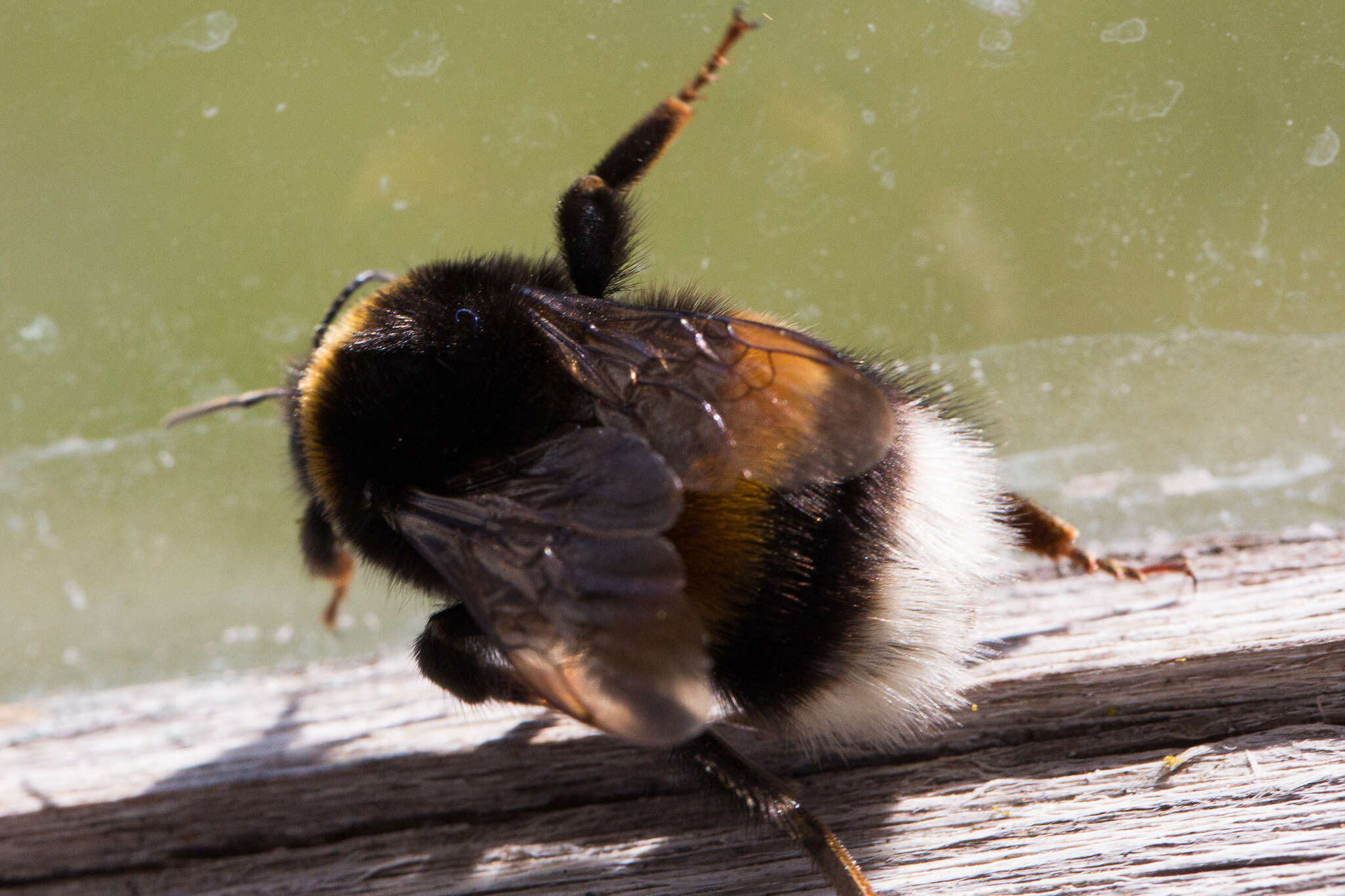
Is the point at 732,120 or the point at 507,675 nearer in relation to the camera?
the point at 507,675

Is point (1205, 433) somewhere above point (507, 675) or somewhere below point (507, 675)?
above

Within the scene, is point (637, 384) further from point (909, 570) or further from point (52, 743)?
point (52, 743)

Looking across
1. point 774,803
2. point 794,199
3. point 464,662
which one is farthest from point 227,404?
point 774,803

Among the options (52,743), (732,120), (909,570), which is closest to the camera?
(909,570)

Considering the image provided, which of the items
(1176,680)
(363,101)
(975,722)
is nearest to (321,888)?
(975,722)

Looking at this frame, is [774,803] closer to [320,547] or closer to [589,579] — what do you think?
[589,579]

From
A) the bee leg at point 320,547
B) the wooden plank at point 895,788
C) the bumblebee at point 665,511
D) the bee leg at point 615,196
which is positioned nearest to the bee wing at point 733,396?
the bumblebee at point 665,511

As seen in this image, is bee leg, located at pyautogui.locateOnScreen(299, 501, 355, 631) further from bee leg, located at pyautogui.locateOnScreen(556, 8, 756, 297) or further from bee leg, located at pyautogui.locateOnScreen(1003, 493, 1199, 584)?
bee leg, located at pyautogui.locateOnScreen(1003, 493, 1199, 584)
